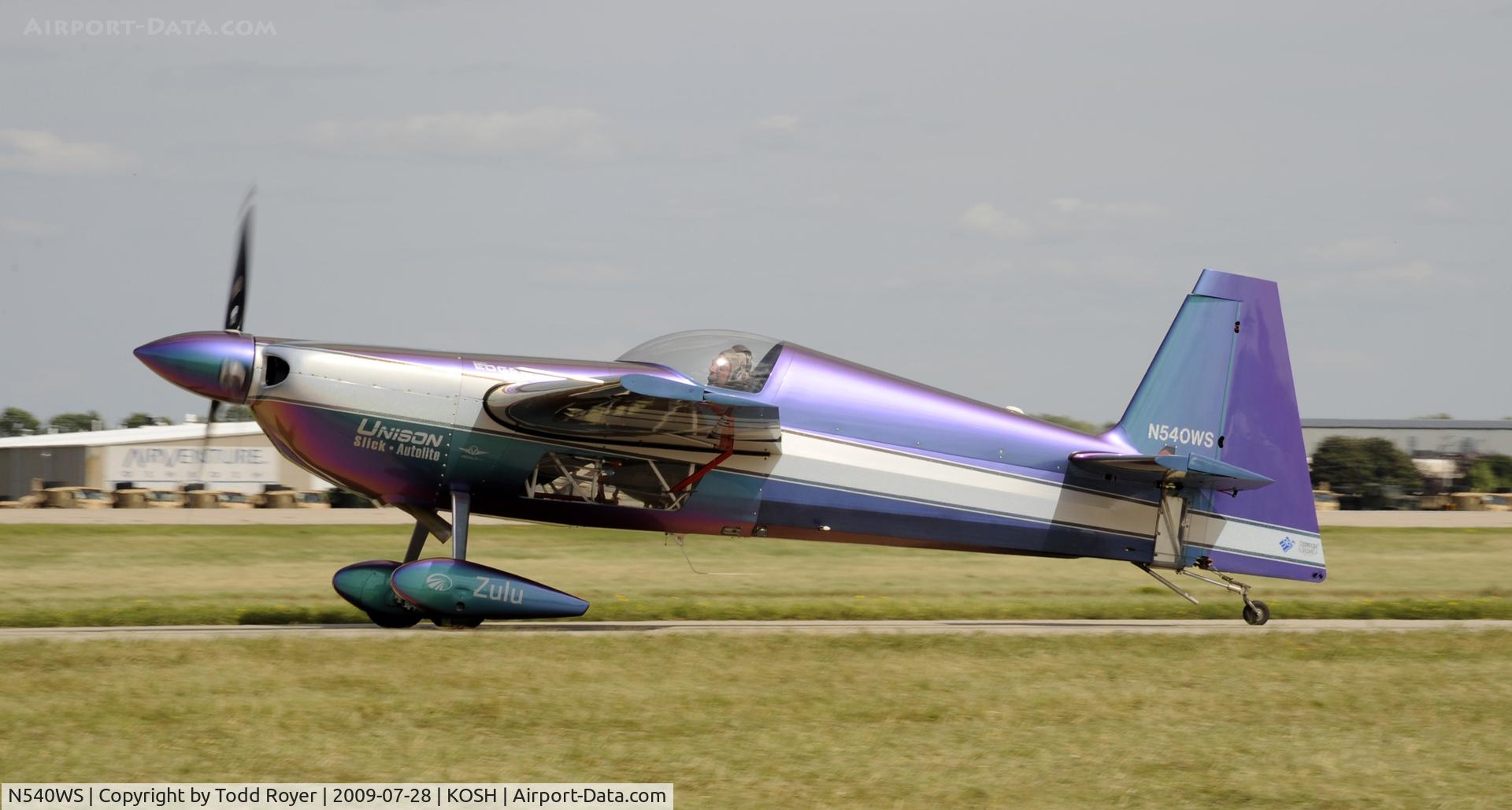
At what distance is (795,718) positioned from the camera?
29.0ft

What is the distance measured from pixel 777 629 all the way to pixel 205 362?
18.8ft

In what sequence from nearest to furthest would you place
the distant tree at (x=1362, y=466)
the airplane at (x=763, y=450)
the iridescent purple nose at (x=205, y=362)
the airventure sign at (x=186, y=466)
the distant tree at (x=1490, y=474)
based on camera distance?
the iridescent purple nose at (x=205, y=362) → the airplane at (x=763, y=450) → the airventure sign at (x=186, y=466) → the distant tree at (x=1362, y=466) → the distant tree at (x=1490, y=474)

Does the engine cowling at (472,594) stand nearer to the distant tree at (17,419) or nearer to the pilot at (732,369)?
the pilot at (732,369)

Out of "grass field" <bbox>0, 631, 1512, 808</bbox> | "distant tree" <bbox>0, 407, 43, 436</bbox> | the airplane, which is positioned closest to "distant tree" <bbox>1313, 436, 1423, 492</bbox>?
the airplane

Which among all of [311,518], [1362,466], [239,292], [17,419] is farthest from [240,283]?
[17,419]

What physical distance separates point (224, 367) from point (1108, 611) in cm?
984

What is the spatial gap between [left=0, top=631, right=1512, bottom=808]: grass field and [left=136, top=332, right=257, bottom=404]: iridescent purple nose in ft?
7.42

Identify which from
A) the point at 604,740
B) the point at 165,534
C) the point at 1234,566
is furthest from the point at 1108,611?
the point at 165,534

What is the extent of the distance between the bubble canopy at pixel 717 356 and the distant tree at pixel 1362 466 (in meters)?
49.2

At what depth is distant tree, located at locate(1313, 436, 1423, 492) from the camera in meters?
56.7

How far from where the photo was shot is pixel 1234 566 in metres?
14.3

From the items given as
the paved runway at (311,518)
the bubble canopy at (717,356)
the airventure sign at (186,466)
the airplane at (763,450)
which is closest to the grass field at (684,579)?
the airplane at (763,450)

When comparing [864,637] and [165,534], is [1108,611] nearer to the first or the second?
[864,637]

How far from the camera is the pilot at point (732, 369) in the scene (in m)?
12.6
